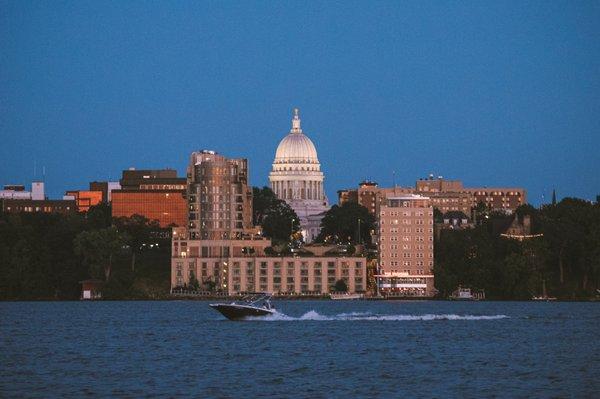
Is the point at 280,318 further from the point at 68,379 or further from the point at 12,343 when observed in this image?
the point at 68,379

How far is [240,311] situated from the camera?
13225 cm

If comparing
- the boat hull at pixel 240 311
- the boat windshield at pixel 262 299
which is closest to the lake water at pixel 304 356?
the boat hull at pixel 240 311

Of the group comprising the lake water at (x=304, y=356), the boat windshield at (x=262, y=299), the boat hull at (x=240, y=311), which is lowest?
the lake water at (x=304, y=356)

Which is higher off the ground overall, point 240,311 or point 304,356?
point 240,311

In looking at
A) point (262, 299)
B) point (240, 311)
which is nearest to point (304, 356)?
point (240, 311)

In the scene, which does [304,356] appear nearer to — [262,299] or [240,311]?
[240,311]

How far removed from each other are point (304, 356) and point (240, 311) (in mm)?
38981

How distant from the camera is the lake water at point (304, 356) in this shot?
74500mm

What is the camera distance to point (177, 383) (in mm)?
76125

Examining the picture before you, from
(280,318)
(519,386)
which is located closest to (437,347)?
(519,386)

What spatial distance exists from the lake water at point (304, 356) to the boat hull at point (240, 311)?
38.6 inches

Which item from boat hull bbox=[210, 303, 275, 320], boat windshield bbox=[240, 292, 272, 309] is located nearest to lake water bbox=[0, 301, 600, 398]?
boat hull bbox=[210, 303, 275, 320]

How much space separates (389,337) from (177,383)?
132ft

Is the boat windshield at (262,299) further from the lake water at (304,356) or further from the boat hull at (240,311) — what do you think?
the lake water at (304,356)
